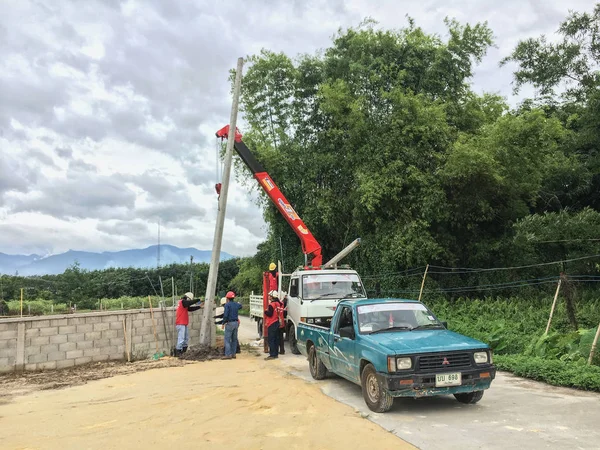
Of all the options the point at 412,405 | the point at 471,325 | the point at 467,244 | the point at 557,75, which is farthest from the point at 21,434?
the point at 557,75

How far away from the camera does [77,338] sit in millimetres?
12625

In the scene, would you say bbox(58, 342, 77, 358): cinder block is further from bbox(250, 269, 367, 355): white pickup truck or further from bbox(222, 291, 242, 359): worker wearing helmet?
bbox(250, 269, 367, 355): white pickup truck

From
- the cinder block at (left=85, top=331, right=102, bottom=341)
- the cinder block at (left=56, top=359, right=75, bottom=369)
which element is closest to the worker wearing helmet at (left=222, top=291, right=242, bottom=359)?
the cinder block at (left=85, top=331, right=102, bottom=341)

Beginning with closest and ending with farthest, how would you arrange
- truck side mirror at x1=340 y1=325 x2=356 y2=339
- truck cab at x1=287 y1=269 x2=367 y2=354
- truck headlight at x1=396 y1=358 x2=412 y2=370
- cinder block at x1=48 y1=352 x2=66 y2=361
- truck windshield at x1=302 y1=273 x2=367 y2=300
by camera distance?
truck headlight at x1=396 y1=358 x2=412 y2=370 < truck side mirror at x1=340 y1=325 x2=356 y2=339 < cinder block at x1=48 y1=352 x2=66 y2=361 < truck cab at x1=287 y1=269 x2=367 y2=354 < truck windshield at x1=302 y1=273 x2=367 y2=300

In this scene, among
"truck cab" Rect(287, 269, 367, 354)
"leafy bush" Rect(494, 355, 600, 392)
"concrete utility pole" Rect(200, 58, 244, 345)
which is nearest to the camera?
"leafy bush" Rect(494, 355, 600, 392)

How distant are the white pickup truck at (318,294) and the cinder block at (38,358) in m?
6.41

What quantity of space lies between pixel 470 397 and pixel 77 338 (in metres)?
9.75

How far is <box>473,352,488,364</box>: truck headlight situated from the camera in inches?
278

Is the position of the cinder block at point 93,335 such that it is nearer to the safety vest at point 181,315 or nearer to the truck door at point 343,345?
the safety vest at point 181,315

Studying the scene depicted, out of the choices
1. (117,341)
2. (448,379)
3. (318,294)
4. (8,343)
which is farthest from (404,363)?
(8,343)

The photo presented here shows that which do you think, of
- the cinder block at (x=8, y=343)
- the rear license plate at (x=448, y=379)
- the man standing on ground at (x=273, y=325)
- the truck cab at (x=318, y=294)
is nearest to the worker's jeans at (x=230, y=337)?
the man standing on ground at (x=273, y=325)

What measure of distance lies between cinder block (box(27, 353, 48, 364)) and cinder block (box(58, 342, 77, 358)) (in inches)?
14.7

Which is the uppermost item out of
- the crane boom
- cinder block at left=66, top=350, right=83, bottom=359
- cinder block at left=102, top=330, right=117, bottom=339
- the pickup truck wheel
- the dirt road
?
the crane boom

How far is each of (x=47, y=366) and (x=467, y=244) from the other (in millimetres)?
16134
